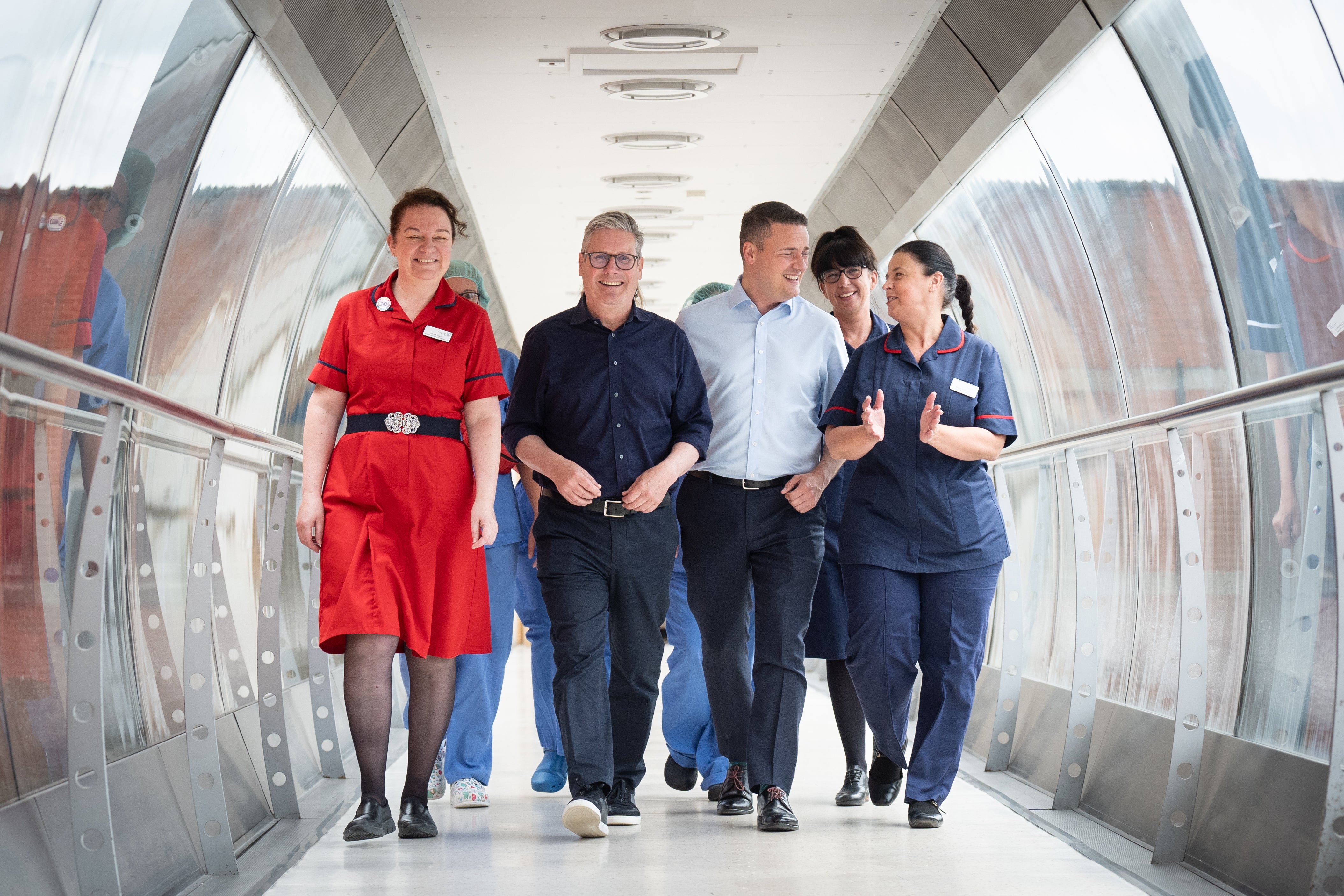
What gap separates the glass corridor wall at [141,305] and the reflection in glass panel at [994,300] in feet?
12.2

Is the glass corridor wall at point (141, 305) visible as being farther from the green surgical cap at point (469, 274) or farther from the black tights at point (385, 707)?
the green surgical cap at point (469, 274)

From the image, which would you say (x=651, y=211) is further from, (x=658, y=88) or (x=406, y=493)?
(x=406, y=493)

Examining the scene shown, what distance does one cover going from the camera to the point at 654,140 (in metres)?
8.26

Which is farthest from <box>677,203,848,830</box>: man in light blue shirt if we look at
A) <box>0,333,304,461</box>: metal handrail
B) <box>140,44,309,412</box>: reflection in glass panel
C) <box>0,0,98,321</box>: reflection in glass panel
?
<box>0,0,98,321</box>: reflection in glass panel

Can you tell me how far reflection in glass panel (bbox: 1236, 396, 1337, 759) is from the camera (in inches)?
141

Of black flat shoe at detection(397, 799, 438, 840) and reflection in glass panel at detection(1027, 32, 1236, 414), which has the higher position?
reflection in glass panel at detection(1027, 32, 1236, 414)

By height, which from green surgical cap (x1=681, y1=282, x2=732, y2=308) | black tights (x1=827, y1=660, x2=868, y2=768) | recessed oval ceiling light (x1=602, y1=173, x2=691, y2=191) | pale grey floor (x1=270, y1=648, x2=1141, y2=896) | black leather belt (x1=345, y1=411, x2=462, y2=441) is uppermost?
recessed oval ceiling light (x1=602, y1=173, x2=691, y2=191)

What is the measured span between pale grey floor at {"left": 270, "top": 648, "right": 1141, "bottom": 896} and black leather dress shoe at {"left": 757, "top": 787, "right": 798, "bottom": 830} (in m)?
0.03

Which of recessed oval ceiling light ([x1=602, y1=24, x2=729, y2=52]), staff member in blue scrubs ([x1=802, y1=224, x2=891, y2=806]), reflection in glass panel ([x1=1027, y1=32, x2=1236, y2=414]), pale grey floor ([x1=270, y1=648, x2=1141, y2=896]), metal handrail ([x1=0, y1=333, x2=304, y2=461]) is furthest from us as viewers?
recessed oval ceiling light ([x1=602, y1=24, x2=729, y2=52])

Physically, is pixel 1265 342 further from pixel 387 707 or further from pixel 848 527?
pixel 387 707

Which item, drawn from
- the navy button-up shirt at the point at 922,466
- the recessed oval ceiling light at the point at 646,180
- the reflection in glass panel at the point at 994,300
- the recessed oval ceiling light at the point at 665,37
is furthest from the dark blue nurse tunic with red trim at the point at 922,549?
the recessed oval ceiling light at the point at 646,180

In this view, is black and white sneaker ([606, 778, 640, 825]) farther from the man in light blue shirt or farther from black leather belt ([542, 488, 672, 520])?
black leather belt ([542, 488, 672, 520])

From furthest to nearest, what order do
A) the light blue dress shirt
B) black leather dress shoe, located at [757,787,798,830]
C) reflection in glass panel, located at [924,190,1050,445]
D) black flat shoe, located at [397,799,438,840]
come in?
reflection in glass panel, located at [924,190,1050,445]
the light blue dress shirt
black leather dress shoe, located at [757,787,798,830]
black flat shoe, located at [397,799,438,840]

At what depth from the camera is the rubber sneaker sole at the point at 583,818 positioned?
3814mm
